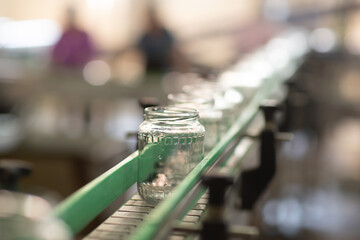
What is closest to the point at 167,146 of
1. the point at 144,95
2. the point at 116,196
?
the point at 116,196

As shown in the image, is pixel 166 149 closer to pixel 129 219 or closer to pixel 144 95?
pixel 129 219

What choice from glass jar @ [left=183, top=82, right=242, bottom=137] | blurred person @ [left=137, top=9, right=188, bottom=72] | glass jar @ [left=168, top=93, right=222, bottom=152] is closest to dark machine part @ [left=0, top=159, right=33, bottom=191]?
glass jar @ [left=168, top=93, right=222, bottom=152]

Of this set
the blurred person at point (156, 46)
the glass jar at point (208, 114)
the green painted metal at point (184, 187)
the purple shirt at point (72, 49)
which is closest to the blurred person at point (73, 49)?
the purple shirt at point (72, 49)

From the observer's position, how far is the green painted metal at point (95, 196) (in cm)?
84

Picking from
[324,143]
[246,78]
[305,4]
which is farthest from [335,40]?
[246,78]

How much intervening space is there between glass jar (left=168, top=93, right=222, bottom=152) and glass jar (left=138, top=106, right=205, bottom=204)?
17 centimetres

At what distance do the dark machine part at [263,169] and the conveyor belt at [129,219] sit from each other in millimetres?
373

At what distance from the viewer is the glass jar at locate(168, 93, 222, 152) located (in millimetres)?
1399

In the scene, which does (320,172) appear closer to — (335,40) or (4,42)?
(335,40)

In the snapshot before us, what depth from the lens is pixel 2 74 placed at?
5449 mm

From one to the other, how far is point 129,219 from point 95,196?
13 centimetres

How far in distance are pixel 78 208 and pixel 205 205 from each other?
0.35 m

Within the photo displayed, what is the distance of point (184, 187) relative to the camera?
0.91 m

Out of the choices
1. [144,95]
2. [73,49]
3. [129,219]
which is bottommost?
[129,219]
